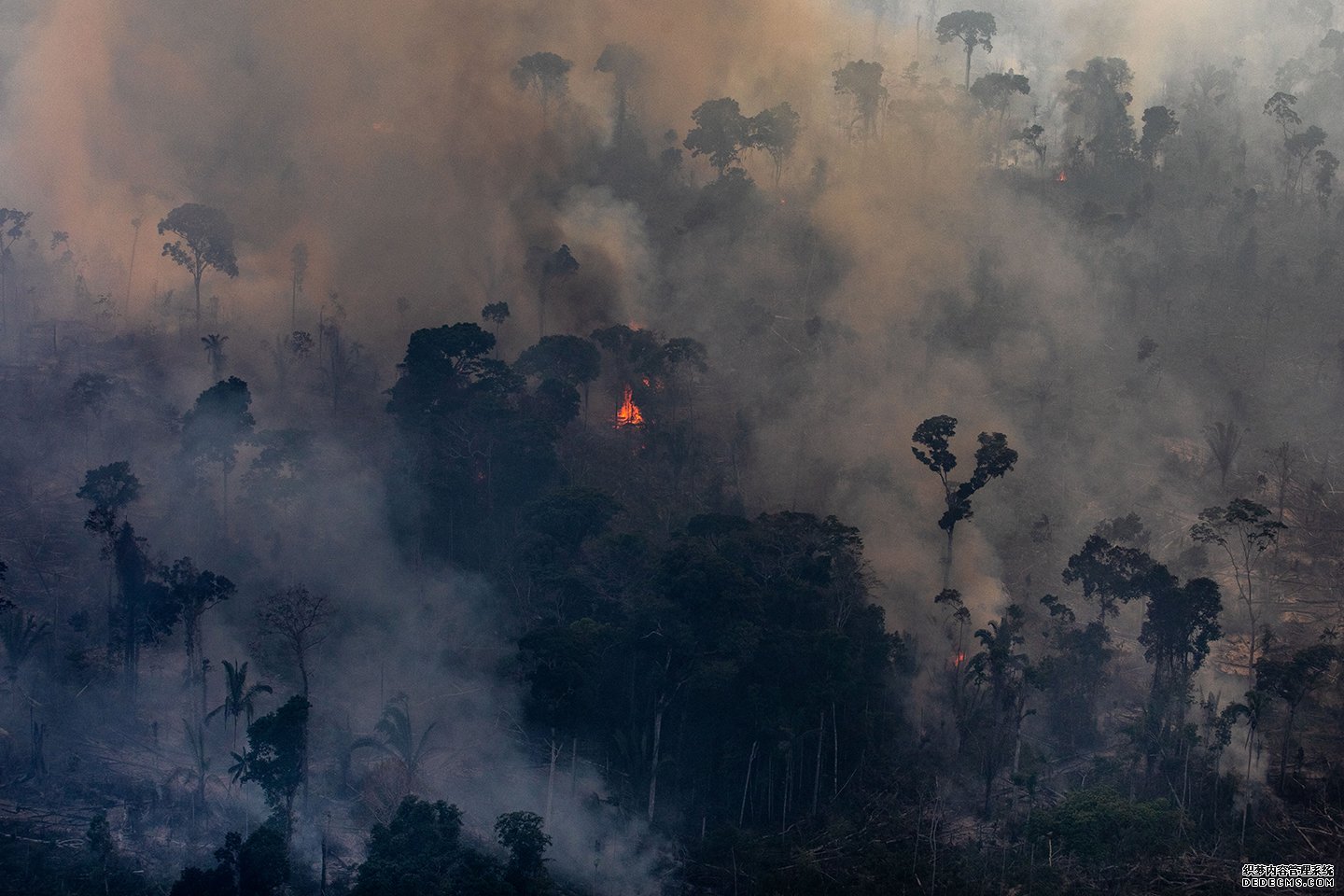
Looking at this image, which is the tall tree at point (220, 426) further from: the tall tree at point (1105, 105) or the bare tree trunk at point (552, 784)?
the tall tree at point (1105, 105)

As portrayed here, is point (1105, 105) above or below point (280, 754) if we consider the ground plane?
above

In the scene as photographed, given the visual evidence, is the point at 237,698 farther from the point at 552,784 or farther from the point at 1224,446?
the point at 1224,446

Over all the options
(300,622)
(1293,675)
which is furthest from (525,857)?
(1293,675)

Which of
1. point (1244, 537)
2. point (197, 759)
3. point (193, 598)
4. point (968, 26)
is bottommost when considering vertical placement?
point (197, 759)

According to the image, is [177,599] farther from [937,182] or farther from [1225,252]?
[1225,252]

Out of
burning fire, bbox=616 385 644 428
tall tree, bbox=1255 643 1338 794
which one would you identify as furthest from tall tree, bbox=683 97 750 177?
tall tree, bbox=1255 643 1338 794

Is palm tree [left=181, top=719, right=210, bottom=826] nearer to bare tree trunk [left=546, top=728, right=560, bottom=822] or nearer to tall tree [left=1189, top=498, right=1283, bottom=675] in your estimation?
bare tree trunk [left=546, top=728, right=560, bottom=822]
